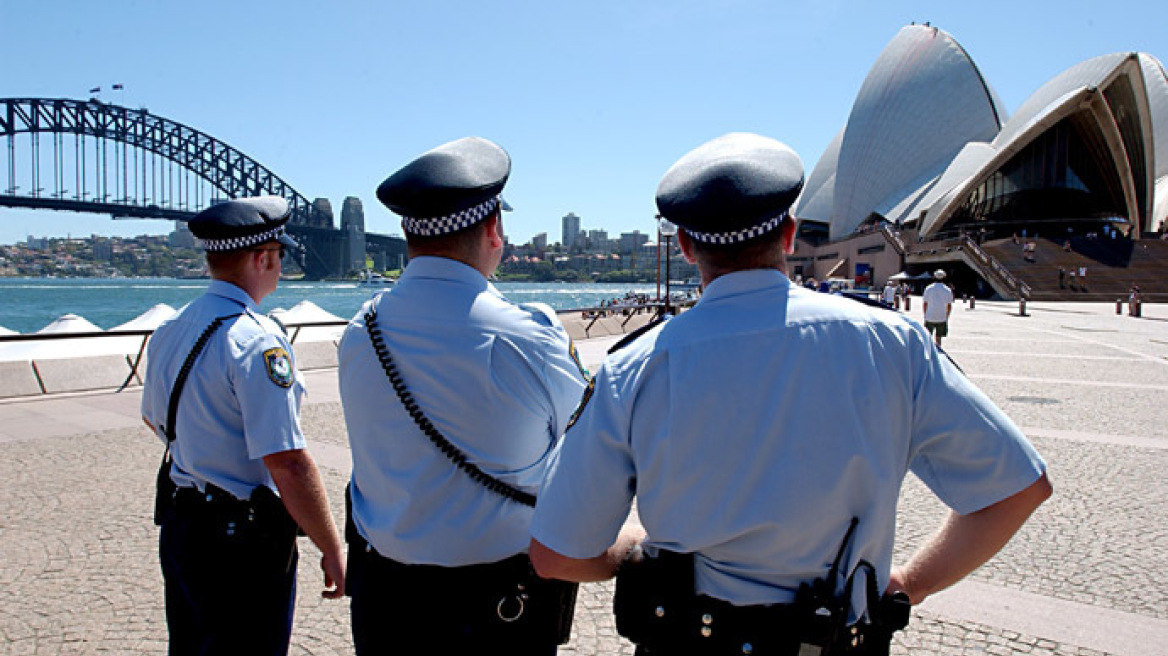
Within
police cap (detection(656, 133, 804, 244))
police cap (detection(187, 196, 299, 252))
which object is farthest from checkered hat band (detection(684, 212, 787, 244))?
police cap (detection(187, 196, 299, 252))

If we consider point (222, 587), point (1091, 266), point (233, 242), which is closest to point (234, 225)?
point (233, 242)

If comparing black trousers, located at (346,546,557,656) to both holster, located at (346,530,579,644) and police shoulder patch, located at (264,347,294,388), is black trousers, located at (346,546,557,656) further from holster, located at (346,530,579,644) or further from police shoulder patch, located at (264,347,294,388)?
police shoulder patch, located at (264,347,294,388)

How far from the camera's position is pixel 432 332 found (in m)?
1.65

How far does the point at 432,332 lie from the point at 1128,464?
6.20 metres

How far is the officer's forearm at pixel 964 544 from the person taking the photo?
4.23 feet

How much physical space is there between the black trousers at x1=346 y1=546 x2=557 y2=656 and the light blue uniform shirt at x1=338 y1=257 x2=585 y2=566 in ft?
0.14

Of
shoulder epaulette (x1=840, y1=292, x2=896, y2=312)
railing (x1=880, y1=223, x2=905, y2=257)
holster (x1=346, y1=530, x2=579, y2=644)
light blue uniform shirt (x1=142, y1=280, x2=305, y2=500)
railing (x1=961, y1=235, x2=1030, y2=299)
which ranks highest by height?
railing (x1=880, y1=223, x2=905, y2=257)

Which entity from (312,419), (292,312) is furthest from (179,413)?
(292,312)

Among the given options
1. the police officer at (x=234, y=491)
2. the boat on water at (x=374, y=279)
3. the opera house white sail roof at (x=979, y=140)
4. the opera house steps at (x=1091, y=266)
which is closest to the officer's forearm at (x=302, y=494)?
the police officer at (x=234, y=491)

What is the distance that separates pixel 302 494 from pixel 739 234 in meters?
1.34

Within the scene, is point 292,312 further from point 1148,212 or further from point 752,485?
point 1148,212

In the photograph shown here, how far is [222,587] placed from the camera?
1.98 m

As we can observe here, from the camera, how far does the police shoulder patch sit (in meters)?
1.98

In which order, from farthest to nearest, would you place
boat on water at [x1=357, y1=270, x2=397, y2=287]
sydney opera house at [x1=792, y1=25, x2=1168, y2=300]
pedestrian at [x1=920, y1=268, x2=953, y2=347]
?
boat on water at [x1=357, y1=270, x2=397, y2=287], sydney opera house at [x1=792, y1=25, x2=1168, y2=300], pedestrian at [x1=920, y1=268, x2=953, y2=347]
